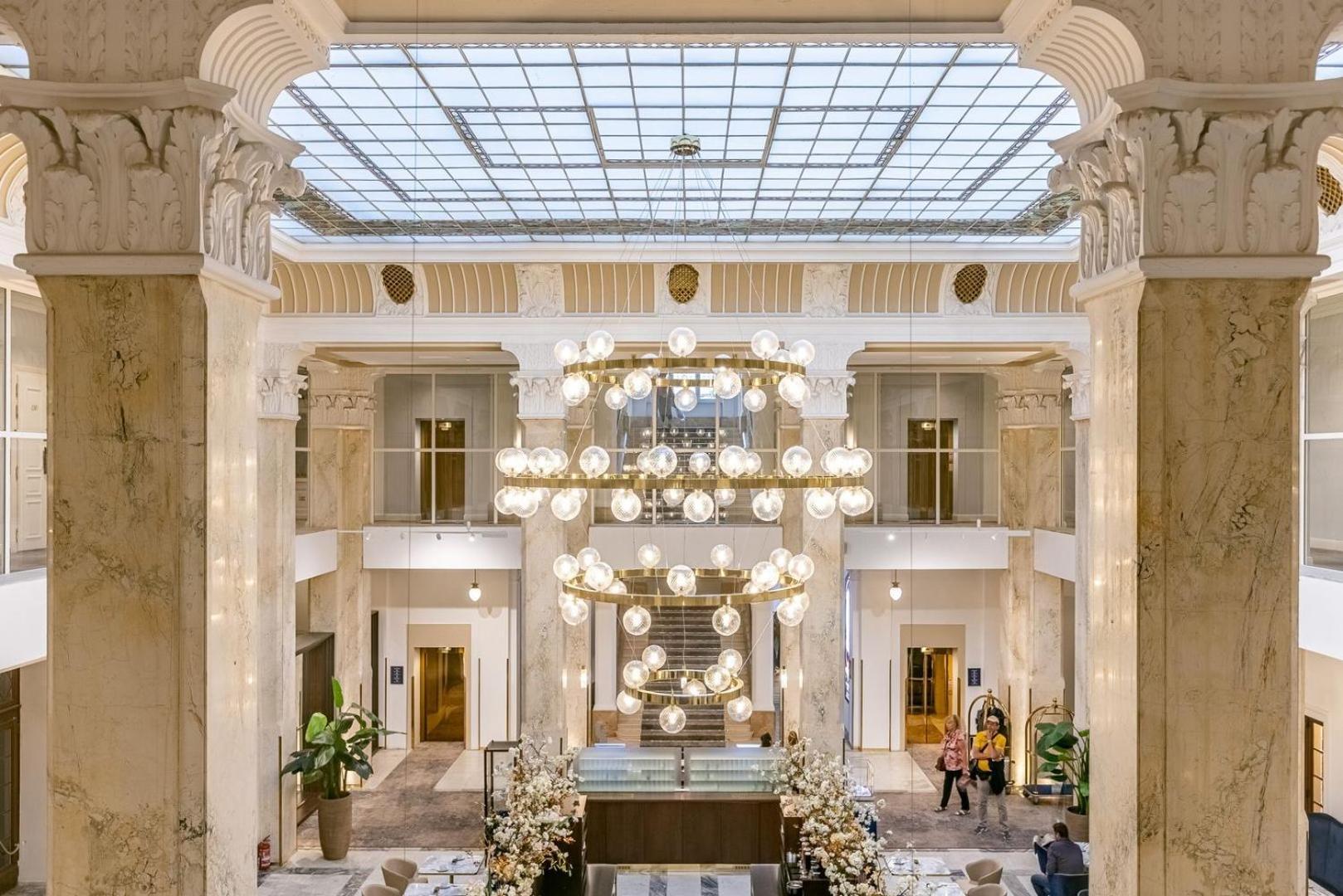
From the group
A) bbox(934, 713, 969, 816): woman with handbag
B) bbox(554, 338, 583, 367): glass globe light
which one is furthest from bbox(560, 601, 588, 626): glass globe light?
bbox(934, 713, 969, 816): woman with handbag

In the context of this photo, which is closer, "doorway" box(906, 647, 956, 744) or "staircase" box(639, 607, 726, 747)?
"staircase" box(639, 607, 726, 747)

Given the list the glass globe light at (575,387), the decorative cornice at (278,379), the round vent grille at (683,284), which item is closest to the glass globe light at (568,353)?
the glass globe light at (575,387)

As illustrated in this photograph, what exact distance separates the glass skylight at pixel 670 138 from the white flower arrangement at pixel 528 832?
198 inches

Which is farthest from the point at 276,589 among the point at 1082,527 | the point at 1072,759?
the point at 1072,759

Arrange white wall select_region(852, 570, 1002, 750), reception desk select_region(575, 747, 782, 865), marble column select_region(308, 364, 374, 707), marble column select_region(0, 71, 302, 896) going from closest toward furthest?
marble column select_region(0, 71, 302, 896), reception desk select_region(575, 747, 782, 865), marble column select_region(308, 364, 374, 707), white wall select_region(852, 570, 1002, 750)

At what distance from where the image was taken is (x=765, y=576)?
564 centimetres

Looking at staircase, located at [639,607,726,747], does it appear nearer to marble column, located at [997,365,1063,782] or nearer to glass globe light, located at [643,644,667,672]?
marble column, located at [997,365,1063,782]

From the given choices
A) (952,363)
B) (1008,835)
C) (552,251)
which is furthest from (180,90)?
(952,363)

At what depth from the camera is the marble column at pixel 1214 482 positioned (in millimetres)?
3035

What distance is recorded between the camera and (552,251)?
956 centimetres

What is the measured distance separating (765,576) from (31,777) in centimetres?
806

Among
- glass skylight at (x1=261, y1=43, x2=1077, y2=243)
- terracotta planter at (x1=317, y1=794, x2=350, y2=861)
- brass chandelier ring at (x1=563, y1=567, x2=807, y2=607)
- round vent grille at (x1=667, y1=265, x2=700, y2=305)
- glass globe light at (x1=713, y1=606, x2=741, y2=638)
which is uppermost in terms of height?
glass skylight at (x1=261, y1=43, x2=1077, y2=243)

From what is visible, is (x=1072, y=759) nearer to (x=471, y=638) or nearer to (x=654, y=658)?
(x=654, y=658)

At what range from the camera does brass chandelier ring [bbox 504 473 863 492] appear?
484 cm
